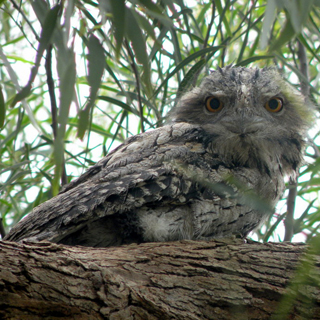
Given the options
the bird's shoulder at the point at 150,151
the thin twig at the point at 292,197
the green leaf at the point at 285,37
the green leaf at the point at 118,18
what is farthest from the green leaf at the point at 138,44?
the thin twig at the point at 292,197

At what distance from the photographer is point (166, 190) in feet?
6.97

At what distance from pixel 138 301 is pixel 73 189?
81cm

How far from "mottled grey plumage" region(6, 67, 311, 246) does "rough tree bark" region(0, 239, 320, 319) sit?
22cm

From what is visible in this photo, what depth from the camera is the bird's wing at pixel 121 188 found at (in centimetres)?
200

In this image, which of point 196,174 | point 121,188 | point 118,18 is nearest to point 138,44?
point 118,18

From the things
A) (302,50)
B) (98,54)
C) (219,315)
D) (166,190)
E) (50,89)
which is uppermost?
(302,50)

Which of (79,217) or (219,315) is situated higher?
(79,217)

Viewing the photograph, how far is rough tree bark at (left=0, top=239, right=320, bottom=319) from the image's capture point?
149 centimetres

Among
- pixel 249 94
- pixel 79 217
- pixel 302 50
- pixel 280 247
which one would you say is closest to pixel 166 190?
pixel 79 217

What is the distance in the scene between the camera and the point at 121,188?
6.79 ft

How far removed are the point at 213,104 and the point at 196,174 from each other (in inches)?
22.4

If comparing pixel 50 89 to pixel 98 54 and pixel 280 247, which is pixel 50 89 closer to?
pixel 98 54

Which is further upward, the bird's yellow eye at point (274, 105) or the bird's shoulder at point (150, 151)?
the bird's yellow eye at point (274, 105)

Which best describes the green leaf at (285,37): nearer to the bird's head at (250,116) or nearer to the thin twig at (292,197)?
the bird's head at (250,116)
